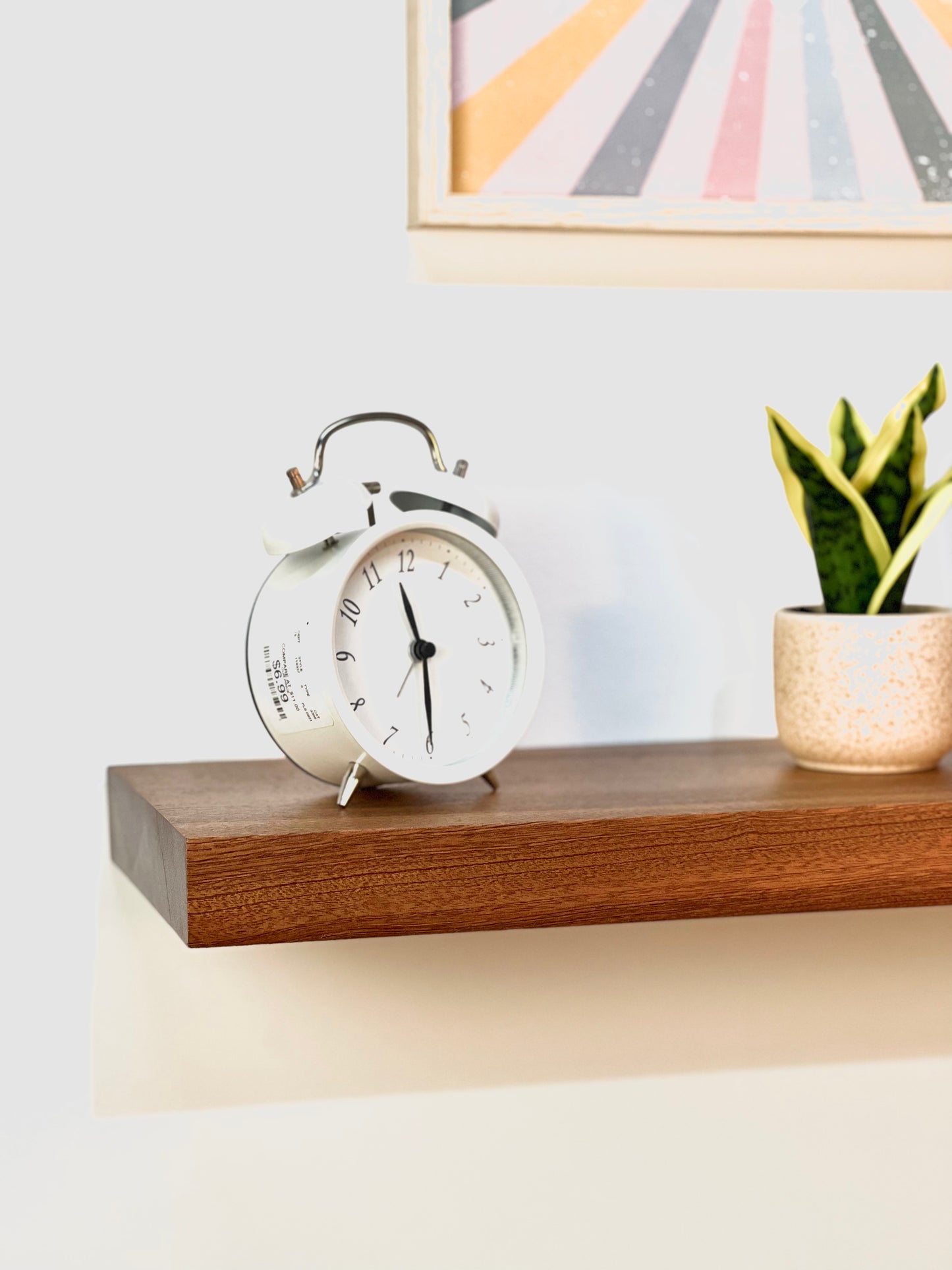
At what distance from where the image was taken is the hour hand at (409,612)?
73 centimetres

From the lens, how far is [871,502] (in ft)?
2.69

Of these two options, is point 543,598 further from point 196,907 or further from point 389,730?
point 196,907

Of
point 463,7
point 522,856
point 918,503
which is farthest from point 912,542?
point 463,7

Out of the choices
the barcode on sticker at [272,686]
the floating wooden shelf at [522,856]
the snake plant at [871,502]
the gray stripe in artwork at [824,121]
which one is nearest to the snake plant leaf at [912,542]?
the snake plant at [871,502]

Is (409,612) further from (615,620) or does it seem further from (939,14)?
(939,14)

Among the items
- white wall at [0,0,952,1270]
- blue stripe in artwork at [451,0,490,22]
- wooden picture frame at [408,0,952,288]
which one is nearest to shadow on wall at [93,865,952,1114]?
white wall at [0,0,952,1270]

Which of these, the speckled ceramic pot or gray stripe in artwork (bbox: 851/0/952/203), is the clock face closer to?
the speckled ceramic pot

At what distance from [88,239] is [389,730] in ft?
A: 1.17

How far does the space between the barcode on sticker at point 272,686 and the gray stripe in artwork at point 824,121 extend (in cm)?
46

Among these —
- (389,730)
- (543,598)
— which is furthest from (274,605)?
(543,598)

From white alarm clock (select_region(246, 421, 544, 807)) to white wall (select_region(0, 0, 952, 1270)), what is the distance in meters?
0.14

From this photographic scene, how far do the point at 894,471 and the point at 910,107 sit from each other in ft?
0.87

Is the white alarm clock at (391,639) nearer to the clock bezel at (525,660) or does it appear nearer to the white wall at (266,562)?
the clock bezel at (525,660)

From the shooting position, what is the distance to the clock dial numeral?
0.72m
